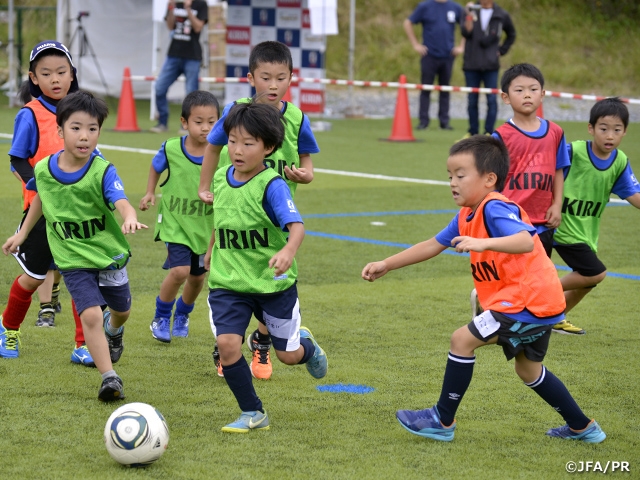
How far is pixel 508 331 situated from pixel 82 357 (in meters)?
2.38

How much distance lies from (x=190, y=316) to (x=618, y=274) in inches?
138

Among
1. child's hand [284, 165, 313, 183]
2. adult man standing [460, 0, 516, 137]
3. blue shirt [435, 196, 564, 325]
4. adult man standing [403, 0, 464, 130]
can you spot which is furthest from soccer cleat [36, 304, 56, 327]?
adult man standing [403, 0, 464, 130]

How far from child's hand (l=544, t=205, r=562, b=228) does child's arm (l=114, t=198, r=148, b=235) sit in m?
2.63

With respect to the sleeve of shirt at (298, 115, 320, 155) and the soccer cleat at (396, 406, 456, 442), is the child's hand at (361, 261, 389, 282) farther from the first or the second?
the sleeve of shirt at (298, 115, 320, 155)

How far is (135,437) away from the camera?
381cm

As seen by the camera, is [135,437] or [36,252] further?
[36,252]

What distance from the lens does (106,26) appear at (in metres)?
21.7

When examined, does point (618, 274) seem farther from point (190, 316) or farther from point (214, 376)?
point (214, 376)

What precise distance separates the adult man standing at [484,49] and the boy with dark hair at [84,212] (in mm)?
→ 11934

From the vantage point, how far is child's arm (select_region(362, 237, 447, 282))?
4320mm

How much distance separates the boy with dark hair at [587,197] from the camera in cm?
621

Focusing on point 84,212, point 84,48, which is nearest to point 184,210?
point 84,212

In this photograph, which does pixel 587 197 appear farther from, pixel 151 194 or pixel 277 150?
pixel 151 194

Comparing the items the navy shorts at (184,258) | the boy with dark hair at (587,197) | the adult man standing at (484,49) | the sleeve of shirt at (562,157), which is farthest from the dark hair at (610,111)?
the adult man standing at (484,49)
